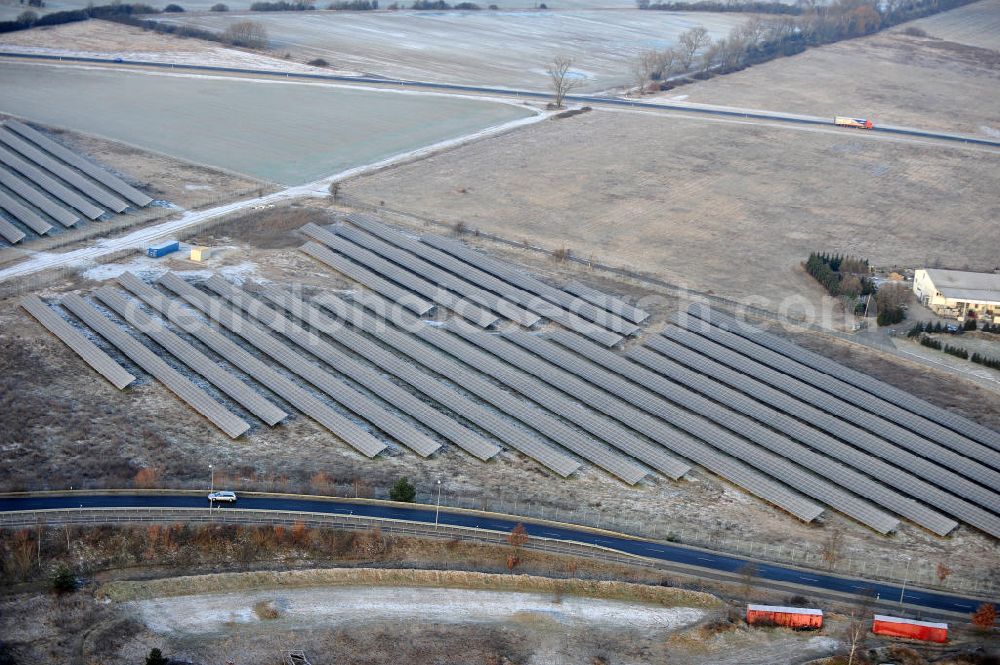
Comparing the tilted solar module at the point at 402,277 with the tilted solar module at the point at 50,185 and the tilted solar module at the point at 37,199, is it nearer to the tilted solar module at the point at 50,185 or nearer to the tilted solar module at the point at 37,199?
the tilted solar module at the point at 50,185

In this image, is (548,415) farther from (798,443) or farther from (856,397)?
(856,397)

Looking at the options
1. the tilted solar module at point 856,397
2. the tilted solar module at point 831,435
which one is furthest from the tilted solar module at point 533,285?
the tilted solar module at point 856,397

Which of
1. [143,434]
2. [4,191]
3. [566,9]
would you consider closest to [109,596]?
[143,434]

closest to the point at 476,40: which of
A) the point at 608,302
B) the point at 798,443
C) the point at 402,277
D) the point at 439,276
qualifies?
the point at 439,276

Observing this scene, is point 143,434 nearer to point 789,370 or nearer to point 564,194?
point 789,370

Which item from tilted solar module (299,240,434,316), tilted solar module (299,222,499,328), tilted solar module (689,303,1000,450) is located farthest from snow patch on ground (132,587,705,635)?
tilted solar module (299,240,434,316)

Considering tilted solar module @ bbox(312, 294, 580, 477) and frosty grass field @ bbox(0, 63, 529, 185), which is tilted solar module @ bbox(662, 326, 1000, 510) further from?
frosty grass field @ bbox(0, 63, 529, 185)
